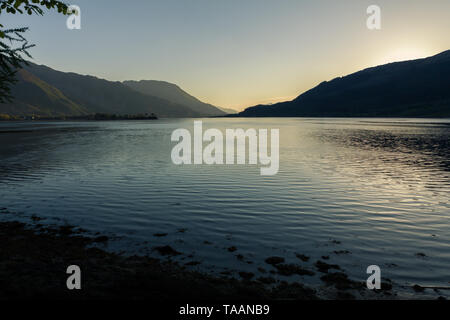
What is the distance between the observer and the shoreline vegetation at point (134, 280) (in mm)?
9852

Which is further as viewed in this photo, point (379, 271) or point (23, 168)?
point (23, 168)

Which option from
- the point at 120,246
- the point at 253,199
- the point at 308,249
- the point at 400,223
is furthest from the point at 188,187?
the point at 400,223

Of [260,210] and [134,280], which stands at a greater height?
[260,210]

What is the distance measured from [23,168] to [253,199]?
106 ft

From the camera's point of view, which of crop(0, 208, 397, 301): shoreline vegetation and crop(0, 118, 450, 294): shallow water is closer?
crop(0, 208, 397, 301): shoreline vegetation

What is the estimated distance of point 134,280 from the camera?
10.8 m

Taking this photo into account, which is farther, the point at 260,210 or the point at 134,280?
the point at 260,210

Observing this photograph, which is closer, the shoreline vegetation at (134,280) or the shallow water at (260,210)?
the shoreline vegetation at (134,280)

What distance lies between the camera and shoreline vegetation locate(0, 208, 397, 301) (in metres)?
9.85
